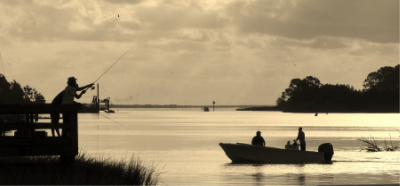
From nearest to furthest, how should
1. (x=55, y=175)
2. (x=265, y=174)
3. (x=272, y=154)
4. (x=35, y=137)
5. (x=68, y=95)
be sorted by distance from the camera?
(x=35, y=137) < (x=55, y=175) < (x=68, y=95) < (x=265, y=174) < (x=272, y=154)

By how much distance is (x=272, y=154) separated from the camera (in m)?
39.1

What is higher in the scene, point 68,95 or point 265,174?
point 68,95

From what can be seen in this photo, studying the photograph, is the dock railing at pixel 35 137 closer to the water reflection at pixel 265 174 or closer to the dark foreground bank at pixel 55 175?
the dark foreground bank at pixel 55 175

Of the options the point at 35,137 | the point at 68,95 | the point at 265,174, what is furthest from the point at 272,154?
the point at 35,137

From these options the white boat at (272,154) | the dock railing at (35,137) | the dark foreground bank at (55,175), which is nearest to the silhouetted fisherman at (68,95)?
the dock railing at (35,137)

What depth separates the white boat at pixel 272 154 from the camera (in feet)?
128

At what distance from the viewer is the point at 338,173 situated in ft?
116

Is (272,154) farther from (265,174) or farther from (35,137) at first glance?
(35,137)

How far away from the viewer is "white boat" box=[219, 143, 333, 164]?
38.9 metres

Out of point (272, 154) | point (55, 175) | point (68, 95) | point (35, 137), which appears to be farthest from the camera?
point (272, 154)

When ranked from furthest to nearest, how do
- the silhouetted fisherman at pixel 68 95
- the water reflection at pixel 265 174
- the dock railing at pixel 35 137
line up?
the water reflection at pixel 265 174, the silhouetted fisherman at pixel 68 95, the dock railing at pixel 35 137

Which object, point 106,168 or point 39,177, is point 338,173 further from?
point 39,177

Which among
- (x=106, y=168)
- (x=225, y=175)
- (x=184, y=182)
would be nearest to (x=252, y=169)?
(x=225, y=175)

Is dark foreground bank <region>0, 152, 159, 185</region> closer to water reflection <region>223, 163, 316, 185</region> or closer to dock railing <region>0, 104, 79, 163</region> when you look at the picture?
dock railing <region>0, 104, 79, 163</region>
